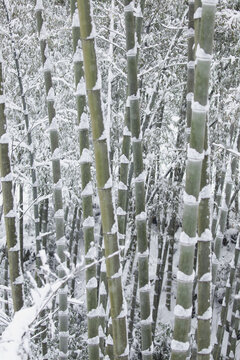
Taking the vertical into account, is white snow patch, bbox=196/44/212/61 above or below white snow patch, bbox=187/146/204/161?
above

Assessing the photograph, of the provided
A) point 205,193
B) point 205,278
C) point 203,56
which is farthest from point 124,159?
point 203,56

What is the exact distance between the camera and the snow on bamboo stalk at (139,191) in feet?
5.88

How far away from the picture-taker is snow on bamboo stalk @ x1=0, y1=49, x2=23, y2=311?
5.28ft

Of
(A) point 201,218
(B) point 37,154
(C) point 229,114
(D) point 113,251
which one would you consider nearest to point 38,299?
(D) point 113,251

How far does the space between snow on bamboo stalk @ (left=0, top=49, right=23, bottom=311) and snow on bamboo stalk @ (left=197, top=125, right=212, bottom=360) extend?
0.79m

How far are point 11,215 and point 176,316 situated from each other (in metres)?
0.82

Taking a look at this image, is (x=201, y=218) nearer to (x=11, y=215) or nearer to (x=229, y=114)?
(x=11, y=215)

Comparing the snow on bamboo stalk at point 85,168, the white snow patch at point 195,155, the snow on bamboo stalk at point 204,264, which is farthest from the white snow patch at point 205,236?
the snow on bamboo stalk at point 85,168

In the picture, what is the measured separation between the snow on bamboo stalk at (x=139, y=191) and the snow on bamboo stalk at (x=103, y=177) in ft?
1.62

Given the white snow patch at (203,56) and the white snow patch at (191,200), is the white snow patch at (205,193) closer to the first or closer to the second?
the white snow patch at (191,200)

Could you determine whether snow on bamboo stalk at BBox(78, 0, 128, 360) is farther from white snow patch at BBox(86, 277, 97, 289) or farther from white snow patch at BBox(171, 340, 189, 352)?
white snow patch at BBox(86, 277, 97, 289)

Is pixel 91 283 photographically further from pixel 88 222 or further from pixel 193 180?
pixel 193 180

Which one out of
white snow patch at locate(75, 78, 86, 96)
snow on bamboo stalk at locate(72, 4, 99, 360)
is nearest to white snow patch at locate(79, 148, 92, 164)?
snow on bamboo stalk at locate(72, 4, 99, 360)

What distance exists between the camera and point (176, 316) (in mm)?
1295
